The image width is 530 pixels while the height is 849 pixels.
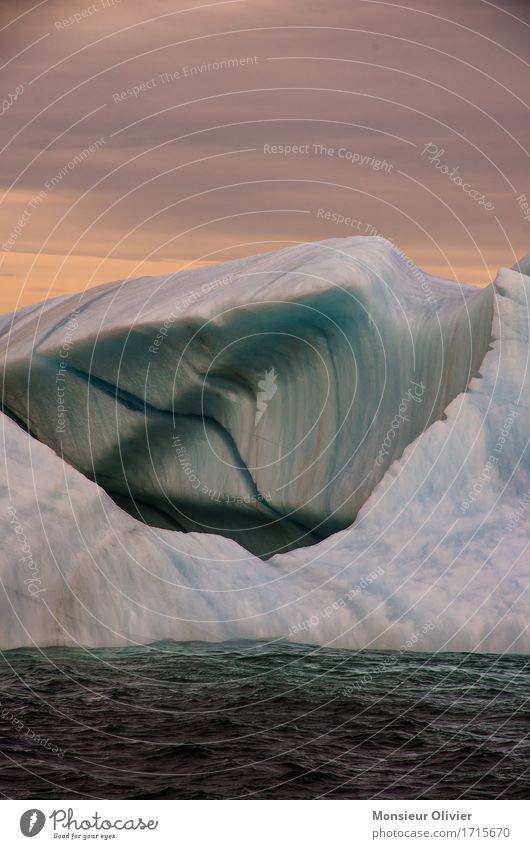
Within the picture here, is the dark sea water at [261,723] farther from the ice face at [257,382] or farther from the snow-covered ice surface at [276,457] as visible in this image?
the ice face at [257,382]

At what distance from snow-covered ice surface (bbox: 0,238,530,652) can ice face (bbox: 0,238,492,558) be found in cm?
4

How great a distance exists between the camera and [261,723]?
51.1ft

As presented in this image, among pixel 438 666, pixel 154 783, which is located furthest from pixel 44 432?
pixel 154 783

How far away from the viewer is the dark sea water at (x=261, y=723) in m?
13.7

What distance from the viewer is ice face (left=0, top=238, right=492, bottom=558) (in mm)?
22812

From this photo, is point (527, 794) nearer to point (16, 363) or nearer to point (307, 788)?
point (307, 788)

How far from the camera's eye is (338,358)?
23.3m
